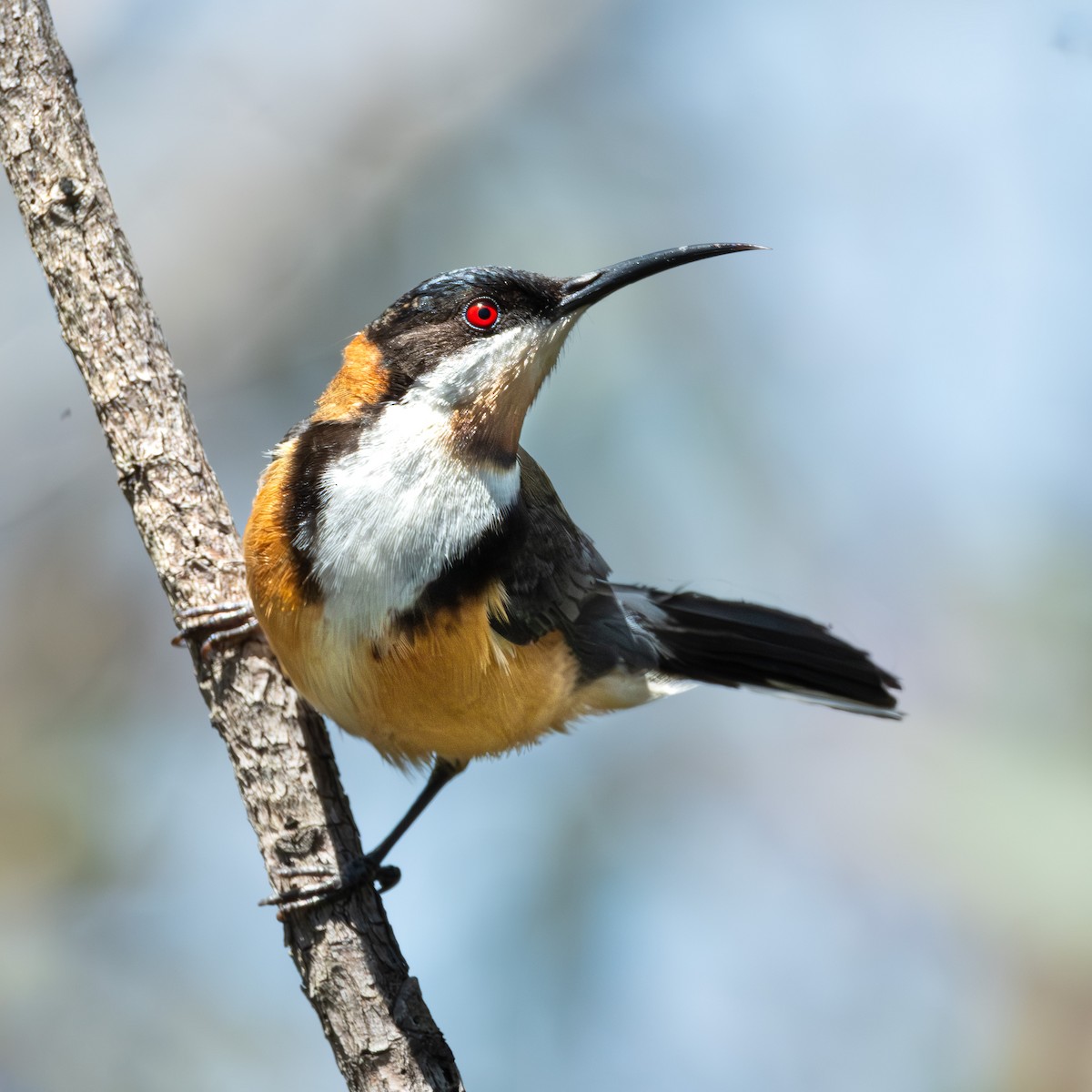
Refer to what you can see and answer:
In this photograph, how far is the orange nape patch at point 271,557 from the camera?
4059 mm

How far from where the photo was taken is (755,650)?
5152 millimetres

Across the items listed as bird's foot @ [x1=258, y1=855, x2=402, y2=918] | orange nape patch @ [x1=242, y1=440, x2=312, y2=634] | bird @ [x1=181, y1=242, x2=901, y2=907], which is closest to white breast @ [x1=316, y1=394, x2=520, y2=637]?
bird @ [x1=181, y1=242, x2=901, y2=907]

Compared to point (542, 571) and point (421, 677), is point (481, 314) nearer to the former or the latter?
point (542, 571)

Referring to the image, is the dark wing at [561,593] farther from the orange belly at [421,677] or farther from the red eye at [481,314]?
the red eye at [481,314]

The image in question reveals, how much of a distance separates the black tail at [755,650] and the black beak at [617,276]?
1385 mm

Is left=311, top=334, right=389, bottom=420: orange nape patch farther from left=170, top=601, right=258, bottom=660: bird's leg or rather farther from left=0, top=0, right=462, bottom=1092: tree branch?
left=170, top=601, right=258, bottom=660: bird's leg

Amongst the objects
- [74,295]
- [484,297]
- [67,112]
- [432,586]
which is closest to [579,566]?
[432,586]

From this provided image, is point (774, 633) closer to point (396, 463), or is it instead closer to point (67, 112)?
point (396, 463)

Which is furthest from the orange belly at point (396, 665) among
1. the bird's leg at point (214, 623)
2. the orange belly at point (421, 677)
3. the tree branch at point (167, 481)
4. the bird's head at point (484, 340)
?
the bird's head at point (484, 340)

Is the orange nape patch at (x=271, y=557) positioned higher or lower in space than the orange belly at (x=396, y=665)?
higher

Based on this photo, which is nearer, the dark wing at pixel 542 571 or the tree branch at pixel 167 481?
the tree branch at pixel 167 481

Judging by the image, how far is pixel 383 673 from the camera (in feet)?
13.2

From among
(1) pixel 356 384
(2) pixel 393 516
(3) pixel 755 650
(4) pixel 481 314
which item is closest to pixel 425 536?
(2) pixel 393 516

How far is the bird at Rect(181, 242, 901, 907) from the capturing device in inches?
159
